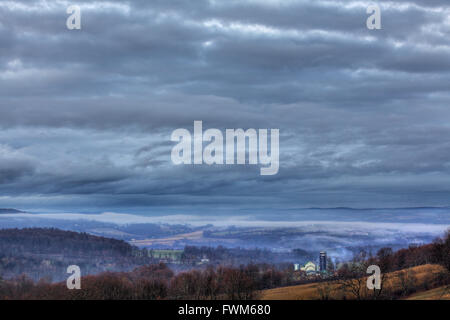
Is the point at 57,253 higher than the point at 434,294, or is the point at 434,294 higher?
the point at 57,253

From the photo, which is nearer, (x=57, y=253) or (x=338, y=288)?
(x=338, y=288)

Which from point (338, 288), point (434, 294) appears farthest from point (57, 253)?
point (434, 294)

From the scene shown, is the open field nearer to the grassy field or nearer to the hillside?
the grassy field

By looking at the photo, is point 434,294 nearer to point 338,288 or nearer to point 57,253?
point 338,288

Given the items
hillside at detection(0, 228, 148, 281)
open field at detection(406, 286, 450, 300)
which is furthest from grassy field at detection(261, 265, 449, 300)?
hillside at detection(0, 228, 148, 281)

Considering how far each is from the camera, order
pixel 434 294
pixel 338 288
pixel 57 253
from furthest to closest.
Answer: pixel 57 253
pixel 338 288
pixel 434 294

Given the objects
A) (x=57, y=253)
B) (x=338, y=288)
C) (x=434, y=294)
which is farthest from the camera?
(x=57, y=253)

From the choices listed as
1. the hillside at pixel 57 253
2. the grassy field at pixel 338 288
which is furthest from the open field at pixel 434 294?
the hillside at pixel 57 253
